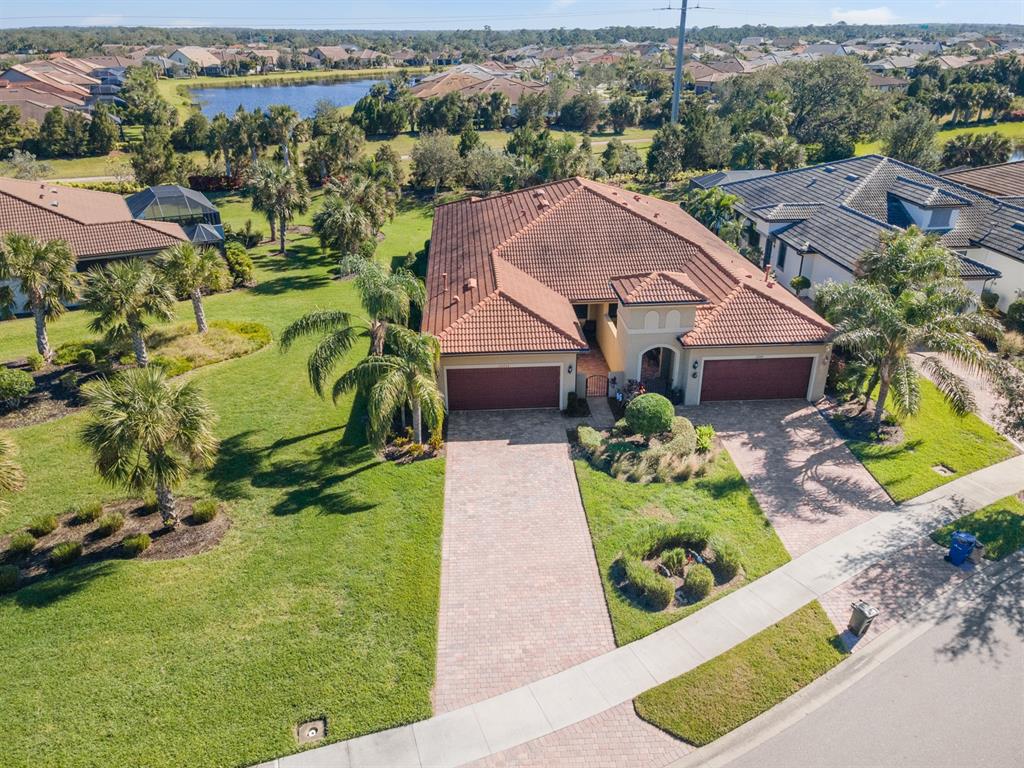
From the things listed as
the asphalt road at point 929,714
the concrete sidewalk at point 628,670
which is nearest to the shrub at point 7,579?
the concrete sidewalk at point 628,670

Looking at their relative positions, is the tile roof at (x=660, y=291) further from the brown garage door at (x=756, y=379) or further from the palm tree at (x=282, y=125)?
the palm tree at (x=282, y=125)

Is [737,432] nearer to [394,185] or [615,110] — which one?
[394,185]

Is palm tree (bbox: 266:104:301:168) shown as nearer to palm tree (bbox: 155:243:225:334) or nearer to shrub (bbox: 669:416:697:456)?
palm tree (bbox: 155:243:225:334)

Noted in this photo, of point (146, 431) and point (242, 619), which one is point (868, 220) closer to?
point (242, 619)

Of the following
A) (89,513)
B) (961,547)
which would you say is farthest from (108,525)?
(961,547)

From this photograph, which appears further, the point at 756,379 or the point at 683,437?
the point at 756,379

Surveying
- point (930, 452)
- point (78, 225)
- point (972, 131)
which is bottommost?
point (930, 452)

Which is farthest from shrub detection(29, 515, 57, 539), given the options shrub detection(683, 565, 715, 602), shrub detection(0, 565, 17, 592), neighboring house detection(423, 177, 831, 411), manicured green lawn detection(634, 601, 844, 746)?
shrub detection(683, 565, 715, 602)
